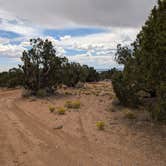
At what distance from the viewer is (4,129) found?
471 inches

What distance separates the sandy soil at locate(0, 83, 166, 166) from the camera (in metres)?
7.89

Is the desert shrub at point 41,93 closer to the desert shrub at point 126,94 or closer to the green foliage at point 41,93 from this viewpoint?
the green foliage at point 41,93

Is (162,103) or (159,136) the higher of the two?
(162,103)

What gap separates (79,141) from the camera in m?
9.98

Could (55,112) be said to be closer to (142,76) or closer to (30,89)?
(142,76)

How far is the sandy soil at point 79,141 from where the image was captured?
7.89 metres

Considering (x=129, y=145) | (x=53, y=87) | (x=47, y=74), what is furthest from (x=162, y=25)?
(x=53, y=87)

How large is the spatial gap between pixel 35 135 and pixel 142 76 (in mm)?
5753

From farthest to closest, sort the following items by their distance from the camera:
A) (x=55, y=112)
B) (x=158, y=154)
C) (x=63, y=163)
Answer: (x=55, y=112) → (x=158, y=154) → (x=63, y=163)

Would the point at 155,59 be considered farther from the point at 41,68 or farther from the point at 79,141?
the point at 41,68

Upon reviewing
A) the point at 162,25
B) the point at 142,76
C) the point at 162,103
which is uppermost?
the point at 162,25

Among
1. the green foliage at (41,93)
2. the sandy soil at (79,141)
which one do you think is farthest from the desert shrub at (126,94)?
the green foliage at (41,93)

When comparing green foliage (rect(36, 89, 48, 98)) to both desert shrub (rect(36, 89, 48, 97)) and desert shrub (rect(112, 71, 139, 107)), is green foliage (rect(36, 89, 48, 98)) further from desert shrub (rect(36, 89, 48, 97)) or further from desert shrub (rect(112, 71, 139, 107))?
desert shrub (rect(112, 71, 139, 107))

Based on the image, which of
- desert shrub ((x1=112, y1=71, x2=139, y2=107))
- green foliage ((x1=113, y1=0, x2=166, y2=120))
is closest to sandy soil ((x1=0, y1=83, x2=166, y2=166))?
green foliage ((x1=113, y1=0, x2=166, y2=120))
